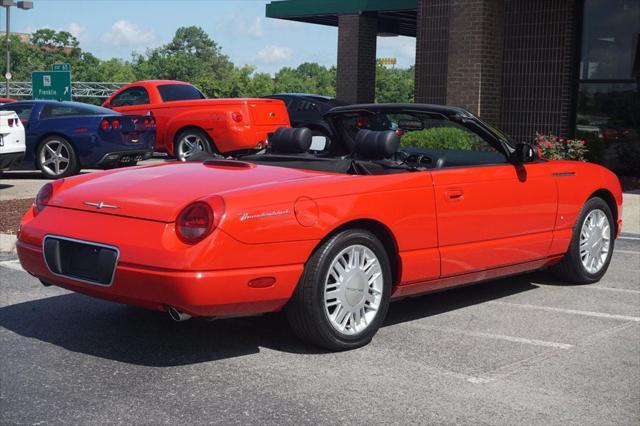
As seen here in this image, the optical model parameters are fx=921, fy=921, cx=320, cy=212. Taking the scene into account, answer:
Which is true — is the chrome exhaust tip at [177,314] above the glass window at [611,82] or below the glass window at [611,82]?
below

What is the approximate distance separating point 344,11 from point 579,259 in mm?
22281

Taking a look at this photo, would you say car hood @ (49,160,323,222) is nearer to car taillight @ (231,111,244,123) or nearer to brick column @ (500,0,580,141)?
car taillight @ (231,111,244,123)

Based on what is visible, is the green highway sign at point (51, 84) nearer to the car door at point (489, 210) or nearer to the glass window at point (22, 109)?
the glass window at point (22, 109)

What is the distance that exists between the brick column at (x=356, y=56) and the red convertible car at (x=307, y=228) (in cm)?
2253

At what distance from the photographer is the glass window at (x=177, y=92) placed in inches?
712

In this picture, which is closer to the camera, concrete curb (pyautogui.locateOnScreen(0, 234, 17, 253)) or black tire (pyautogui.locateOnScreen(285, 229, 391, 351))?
black tire (pyautogui.locateOnScreen(285, 229, 391, 351))

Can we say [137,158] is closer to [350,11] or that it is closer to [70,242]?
[70,242]

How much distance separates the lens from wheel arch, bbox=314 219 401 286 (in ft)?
18.2

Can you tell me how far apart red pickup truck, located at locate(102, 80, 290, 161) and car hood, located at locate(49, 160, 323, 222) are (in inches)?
399

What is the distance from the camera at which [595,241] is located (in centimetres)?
769

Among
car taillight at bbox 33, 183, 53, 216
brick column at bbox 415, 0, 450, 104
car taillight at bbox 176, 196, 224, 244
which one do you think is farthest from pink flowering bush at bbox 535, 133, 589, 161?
car taillight at bbox 176, 196, 224, 244

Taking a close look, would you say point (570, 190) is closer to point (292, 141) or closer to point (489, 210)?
point (489, 210)

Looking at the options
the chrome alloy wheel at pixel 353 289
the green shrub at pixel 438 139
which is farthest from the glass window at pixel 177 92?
the chrome alloy wheel at pixel 353 289

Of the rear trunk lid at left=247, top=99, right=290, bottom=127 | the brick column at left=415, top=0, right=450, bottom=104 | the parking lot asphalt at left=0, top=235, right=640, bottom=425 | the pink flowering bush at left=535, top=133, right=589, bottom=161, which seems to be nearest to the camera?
the parking lot asphalt at left=0, top=235, right=640, bottom=425
